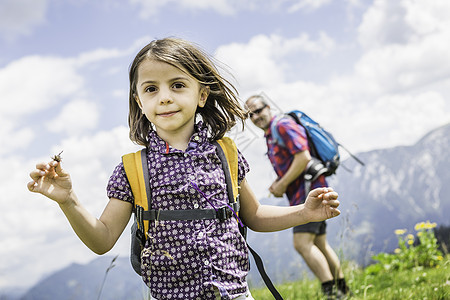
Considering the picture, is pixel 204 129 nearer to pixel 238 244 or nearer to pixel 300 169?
pixel 238 244

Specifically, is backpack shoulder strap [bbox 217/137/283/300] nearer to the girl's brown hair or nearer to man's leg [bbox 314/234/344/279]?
the girl's brown hair

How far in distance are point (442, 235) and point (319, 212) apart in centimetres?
592

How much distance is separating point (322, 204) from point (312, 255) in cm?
271

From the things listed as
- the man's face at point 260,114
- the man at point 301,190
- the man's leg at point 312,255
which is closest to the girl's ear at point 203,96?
the man at point 301,190

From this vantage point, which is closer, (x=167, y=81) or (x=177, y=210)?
(x=177, y=210)

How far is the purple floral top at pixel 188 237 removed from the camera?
6.29 feet

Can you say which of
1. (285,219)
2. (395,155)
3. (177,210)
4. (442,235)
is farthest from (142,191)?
(395,155)

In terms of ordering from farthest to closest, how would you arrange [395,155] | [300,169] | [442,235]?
[395,155] → [442,235] → [300,169]

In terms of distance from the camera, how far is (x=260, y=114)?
5262 millimetres

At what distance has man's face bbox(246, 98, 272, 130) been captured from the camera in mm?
5246

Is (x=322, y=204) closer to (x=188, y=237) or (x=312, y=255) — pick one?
(x=188, y=237)

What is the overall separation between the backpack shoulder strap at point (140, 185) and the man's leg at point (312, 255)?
3027 millimetres

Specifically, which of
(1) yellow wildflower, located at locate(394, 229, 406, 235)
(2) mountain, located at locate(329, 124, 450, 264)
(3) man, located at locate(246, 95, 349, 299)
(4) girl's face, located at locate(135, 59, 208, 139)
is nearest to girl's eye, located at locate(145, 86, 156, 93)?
(4) girl's face, located at locate(135, 59, 208, 139)

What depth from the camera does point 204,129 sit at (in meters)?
2.26
